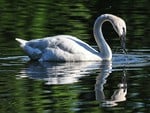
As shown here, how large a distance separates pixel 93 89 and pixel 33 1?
11216mm

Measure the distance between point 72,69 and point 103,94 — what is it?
232cm

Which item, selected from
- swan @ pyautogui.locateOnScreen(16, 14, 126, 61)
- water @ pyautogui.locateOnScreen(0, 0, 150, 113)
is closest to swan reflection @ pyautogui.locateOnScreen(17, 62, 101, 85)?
water @ pyautogui.locateOnScreen(0, 0, 150, 113)

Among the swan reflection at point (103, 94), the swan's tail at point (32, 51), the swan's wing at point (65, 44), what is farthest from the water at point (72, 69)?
the swan's wing at point (65, 44)

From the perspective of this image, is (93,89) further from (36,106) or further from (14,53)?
(14,53)

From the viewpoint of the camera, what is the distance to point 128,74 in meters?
13.3

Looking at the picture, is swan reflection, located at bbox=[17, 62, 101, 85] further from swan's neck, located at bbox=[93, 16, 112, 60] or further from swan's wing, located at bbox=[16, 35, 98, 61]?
swan's neck, located at bbox=[93, 16, 112, 60]

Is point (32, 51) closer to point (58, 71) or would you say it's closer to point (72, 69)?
point (72, 69)

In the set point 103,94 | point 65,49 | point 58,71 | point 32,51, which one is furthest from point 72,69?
point 103,94

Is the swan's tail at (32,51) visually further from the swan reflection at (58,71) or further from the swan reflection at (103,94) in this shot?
the swan reflection at (103,94)

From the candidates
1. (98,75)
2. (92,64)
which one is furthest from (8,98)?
(92,64)

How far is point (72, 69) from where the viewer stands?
13.9 metres

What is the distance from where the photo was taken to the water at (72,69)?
10.9 m

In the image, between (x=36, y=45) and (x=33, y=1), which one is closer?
(x=36, y=45)

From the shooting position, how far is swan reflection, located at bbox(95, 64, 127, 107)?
441 inches
